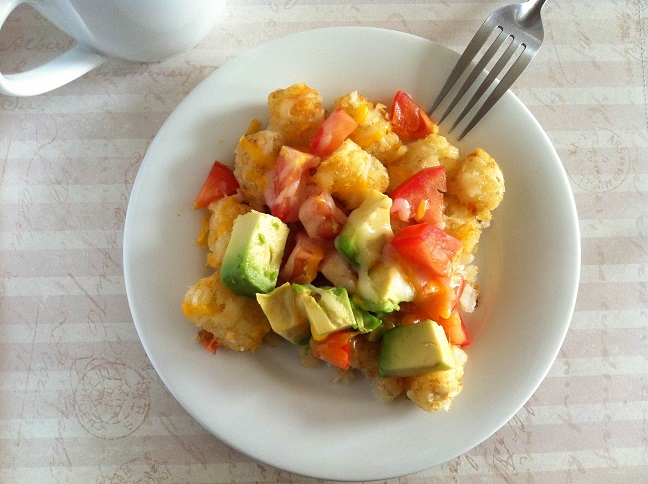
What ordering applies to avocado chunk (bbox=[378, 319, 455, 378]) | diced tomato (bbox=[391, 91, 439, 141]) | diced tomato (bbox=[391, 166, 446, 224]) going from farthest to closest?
diced tomato (bbox=[391, 91, 439, 141]) → diced tomato (bbox=[391, 166, 446, 224]) → avocado chunk (bbox=[378, 319, 455, 378])

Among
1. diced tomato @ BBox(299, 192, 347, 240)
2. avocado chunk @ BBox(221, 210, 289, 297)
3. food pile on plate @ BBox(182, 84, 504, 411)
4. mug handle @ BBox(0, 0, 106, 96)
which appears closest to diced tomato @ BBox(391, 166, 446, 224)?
food pile on plate @ BBox(182, 84, 504, 411)

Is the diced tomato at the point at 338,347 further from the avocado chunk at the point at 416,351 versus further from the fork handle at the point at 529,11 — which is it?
the fork handle at the point at 529,11

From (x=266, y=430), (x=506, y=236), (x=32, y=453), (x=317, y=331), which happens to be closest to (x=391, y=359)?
(x=317, y=331)

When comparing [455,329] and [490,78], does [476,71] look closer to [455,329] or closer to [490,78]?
[490,78]

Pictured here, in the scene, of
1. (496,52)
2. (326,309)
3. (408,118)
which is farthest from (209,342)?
(496,52)

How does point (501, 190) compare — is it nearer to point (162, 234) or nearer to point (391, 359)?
point (391, 359)

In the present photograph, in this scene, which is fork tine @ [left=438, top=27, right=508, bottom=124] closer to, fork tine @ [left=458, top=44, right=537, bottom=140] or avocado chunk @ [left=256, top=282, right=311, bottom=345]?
fork tine @ [left=458, top=44, right=537, bottom=140]
